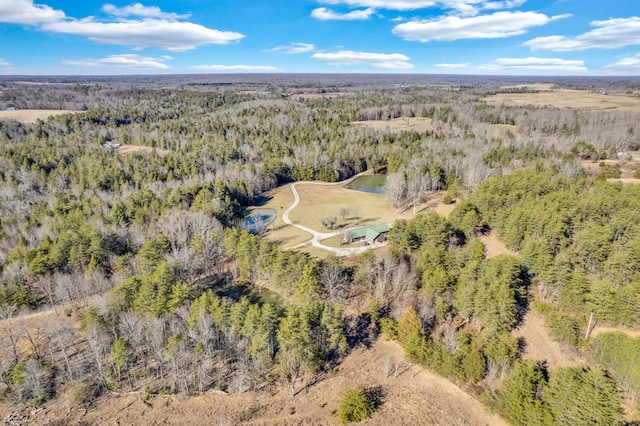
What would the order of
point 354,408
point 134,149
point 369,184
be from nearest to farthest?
point 354,408
point 369,184
point 134,149

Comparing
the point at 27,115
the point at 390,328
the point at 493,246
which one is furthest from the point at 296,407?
the point at 27,115

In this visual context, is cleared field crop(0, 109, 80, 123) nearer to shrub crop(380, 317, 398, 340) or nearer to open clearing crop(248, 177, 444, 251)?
open clearing crop(248, 177, 444, 251)

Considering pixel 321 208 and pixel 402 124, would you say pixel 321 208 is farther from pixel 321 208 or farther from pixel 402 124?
pixel 402 124

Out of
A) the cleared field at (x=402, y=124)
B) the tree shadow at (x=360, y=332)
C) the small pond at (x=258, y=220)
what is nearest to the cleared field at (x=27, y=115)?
the small pond at (x=258, y=220)

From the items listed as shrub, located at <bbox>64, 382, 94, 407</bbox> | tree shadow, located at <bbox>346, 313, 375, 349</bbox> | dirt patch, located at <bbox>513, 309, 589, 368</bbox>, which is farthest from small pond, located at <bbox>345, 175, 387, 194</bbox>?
shrub, located at <bbox>64, 382, 94, 407</bbox>

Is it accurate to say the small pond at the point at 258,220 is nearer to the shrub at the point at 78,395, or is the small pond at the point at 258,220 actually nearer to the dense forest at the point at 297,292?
the dense forest at the point at 297,292

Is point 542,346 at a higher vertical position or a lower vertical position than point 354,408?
higher

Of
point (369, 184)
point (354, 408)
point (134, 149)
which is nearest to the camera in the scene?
point (354, 408)
